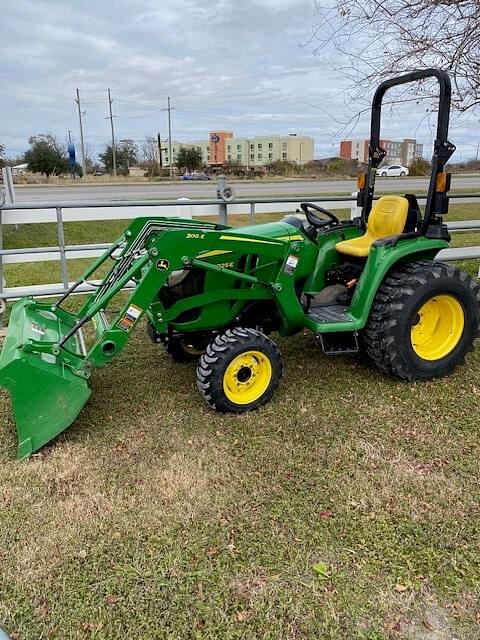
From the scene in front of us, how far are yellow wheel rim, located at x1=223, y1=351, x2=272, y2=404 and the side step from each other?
582 millimetres

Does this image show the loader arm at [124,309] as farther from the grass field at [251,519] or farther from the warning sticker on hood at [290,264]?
the grass field at [251,519]

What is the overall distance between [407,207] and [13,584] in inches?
141

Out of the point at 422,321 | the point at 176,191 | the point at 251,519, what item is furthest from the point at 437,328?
the point at 176,191

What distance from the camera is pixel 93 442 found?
11.1ft

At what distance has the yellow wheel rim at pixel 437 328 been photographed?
4.23 metres

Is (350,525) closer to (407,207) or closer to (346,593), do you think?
(346,593)

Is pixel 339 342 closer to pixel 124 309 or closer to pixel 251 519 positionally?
pixel 124 309

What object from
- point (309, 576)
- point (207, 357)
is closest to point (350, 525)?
point (309, 576)

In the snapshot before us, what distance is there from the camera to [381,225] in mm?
4297

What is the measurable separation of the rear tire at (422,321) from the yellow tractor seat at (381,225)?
0.32 meters

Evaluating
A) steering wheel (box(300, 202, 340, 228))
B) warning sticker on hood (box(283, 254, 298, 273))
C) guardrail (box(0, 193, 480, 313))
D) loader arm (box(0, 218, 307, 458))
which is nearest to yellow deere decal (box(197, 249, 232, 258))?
loader arm (box(0, 218, 307, 458))

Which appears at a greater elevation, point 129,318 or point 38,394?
point 129,318

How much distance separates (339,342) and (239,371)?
104cm

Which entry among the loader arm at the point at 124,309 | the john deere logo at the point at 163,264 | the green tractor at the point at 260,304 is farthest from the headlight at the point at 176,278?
the john deere logo at the point at 163,264
